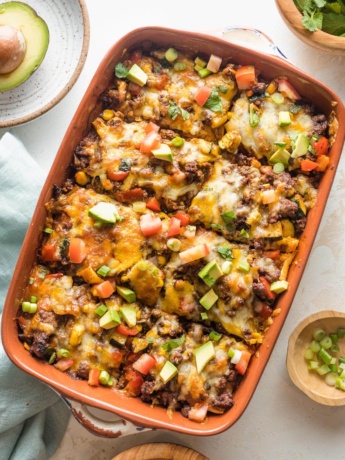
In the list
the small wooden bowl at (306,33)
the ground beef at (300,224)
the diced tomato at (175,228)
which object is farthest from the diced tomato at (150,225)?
the small wooden bowl at (306,33)

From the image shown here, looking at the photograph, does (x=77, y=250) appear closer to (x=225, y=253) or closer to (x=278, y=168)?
(x=225, y=253)

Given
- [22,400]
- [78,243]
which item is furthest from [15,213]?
[22,400]

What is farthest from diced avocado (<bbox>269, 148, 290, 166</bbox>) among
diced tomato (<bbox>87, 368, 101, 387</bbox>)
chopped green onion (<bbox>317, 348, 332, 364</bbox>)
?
diced tomato (<bbox>87, 368, 101, 387</bbox>)

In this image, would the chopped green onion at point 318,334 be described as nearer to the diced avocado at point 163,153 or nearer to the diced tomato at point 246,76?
the diced avocado at point 163,153

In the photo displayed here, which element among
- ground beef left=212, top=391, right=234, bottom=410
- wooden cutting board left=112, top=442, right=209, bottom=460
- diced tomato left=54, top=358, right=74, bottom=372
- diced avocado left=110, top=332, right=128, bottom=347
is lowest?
wooden cutting board left=112, top=442, right=209, bottom=460

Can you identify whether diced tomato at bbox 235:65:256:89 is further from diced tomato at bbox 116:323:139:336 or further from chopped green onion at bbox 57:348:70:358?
chopped green onion at bbox 57:348:70:358
